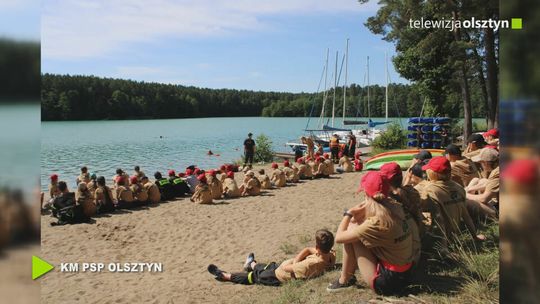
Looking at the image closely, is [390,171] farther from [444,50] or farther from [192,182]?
[444,50]

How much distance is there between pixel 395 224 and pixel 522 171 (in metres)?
3.20

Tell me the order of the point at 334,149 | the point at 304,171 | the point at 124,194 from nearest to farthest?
1. the point at 124,194
2. the point at 304,171
3. the point at 334,149

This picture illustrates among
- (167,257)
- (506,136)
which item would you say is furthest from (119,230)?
(506,136)

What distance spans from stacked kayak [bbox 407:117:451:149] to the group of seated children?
1223 cm

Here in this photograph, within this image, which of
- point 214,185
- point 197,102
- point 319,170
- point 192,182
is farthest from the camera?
point 197,102

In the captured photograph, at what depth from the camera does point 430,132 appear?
18.2 meters

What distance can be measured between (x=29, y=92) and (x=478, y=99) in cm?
3086

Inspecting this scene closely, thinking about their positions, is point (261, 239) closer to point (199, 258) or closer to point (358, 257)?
point (199, 258)

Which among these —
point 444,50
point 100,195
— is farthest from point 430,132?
point 100,195

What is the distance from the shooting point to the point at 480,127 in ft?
95.0

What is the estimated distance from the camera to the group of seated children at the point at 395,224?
148 inches

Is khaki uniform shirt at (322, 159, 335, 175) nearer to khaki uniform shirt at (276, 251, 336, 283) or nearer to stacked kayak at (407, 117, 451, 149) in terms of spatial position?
stacked kayak at (407, 117, 451, 149)

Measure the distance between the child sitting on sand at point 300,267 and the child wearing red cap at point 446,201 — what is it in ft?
4.10

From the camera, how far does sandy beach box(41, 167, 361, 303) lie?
5.55m
